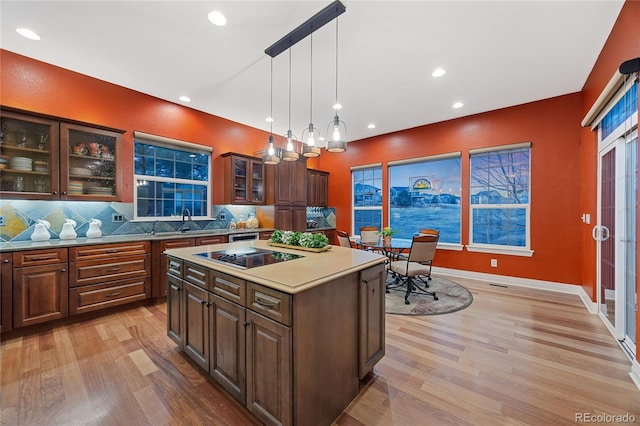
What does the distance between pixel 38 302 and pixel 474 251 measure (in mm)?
6205

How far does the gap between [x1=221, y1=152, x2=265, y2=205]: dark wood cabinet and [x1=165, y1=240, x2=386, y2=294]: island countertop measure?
255 cm

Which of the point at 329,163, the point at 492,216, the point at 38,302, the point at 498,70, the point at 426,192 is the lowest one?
the point at 38,302

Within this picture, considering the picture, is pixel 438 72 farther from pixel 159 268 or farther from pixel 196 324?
pixel 159 268

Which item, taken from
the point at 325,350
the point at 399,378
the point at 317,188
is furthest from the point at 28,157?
the point at 317,188

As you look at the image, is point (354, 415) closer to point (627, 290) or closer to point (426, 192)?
point (627, 290)

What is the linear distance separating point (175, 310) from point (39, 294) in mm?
1694

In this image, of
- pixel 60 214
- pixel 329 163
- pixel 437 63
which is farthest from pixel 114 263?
pixel 329 163

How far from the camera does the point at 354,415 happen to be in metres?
1.64

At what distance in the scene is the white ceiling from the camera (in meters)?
2.24

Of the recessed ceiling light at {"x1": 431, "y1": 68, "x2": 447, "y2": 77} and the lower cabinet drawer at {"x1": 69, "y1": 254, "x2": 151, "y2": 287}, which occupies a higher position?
the recessed ceiling light at {"x1": 431, "y1": 68, "x2": 447, "y2": 77}

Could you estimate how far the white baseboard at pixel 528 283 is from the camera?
3450 mm

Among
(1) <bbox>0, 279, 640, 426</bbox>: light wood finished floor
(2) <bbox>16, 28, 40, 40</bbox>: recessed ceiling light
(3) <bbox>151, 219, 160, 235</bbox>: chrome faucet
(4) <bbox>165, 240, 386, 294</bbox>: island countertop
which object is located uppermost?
(2) <bbox>16, 28, 40, 40</bbox>: recessed ceiling light

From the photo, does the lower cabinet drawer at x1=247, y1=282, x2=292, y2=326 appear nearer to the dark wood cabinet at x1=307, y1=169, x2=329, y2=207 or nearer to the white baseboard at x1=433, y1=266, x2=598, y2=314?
the white baseboard at x1=433, y1=266, x2=598, y2=314

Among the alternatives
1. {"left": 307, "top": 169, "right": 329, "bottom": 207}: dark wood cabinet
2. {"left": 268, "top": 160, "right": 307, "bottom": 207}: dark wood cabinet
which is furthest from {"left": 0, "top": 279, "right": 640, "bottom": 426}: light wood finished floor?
{"left": 307, "top": 169, "right": 329, "bottom": 207}: dark wood cabinet
